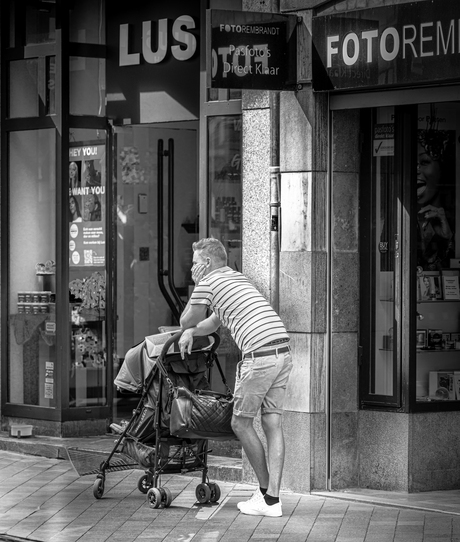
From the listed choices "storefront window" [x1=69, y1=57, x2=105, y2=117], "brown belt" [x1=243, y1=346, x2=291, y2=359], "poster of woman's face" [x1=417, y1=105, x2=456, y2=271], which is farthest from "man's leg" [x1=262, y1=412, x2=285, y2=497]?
"storefront window" [x1=69, y1=57, x2=105, y2=117]

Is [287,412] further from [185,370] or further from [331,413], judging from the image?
[185,370]

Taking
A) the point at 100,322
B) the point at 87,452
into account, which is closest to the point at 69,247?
the point at 100,322

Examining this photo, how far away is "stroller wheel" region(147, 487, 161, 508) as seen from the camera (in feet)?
27.7

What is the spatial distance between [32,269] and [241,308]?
3602mm

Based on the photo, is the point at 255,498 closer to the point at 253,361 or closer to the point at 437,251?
the point at 253,361

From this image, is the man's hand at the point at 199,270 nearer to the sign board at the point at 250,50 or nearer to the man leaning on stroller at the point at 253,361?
the man leaning on stroller at the point at 253,361

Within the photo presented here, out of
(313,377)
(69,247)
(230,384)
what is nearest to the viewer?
(313,377)

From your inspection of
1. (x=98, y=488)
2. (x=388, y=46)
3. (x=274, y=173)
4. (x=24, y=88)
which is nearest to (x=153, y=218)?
(x=24, y=88)

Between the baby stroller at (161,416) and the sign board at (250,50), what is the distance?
5.90 feet

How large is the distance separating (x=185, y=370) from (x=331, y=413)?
4.06 feet

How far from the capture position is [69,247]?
36.3 feet

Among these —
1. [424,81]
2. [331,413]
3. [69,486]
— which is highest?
[424,81]

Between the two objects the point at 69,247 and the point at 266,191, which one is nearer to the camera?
the point at 266,191

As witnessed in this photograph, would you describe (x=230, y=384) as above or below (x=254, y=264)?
below
